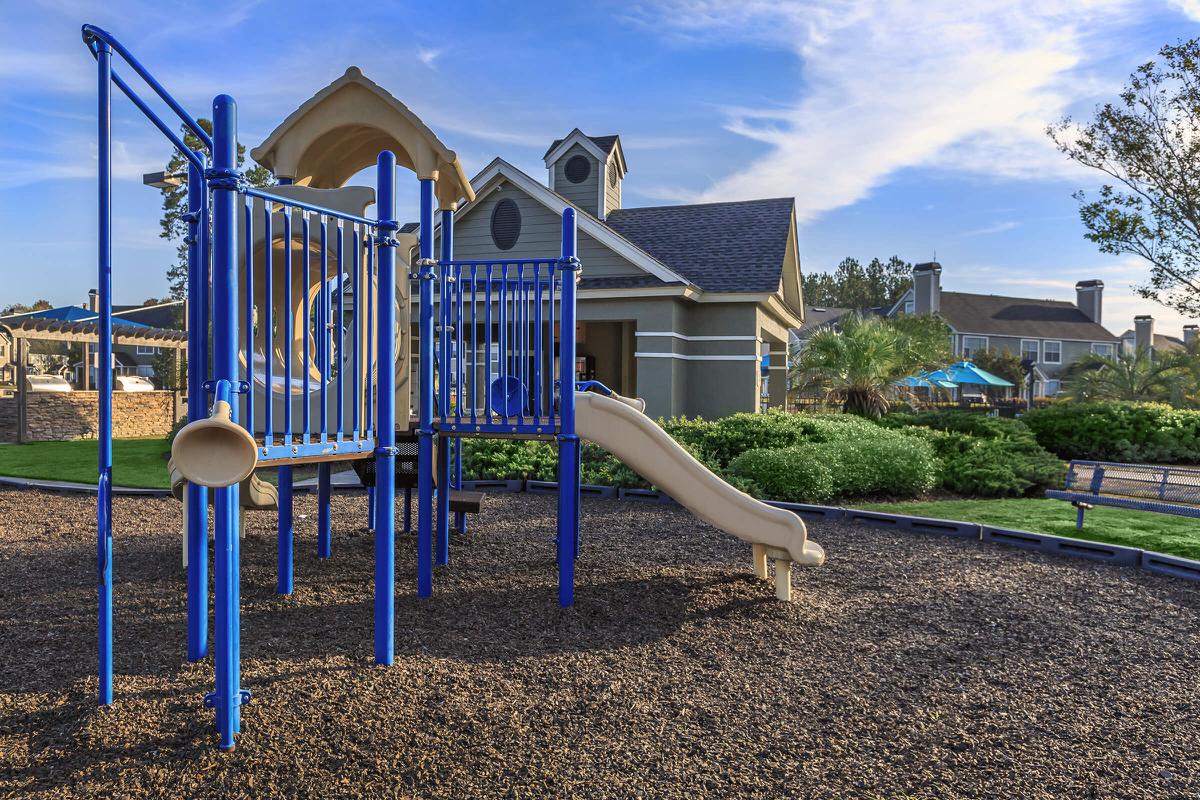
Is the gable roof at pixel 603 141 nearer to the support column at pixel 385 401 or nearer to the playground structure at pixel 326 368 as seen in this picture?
the playground structure at pixel 326 368

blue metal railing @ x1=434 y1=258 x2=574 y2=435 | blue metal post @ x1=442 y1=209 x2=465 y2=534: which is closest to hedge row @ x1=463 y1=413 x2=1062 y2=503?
blue metal post @ x1=442 y1=209 x2=465 y2=534

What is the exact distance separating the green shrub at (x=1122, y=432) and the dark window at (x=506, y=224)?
1126cm

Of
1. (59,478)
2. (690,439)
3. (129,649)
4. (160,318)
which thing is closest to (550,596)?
(129,649)

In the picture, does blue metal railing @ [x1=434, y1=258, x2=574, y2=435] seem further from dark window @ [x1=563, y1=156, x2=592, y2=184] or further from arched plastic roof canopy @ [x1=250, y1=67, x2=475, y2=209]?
dark window @ [x1=563, y1=156, x2=592, y2=184]

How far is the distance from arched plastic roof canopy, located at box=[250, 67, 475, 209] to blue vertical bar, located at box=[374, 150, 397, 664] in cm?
138

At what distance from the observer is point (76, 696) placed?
348 cm

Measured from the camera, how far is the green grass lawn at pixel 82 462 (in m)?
11.3

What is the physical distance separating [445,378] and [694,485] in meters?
1.91

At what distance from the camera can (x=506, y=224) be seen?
16031mm

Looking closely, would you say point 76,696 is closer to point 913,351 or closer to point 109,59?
point 109,59

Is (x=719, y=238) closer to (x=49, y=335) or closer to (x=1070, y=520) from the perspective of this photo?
(x=1070, y=520)

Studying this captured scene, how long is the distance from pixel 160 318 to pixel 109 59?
61.2 m

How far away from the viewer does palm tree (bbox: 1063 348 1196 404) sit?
74.2 ft

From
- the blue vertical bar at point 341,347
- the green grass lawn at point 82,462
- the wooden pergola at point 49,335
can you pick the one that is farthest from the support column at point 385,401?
the wooden pergola at point 49,335
